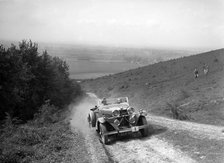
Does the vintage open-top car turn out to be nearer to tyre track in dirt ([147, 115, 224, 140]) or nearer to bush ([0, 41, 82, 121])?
tyre track in dirt ([147, 115, 224, 140])

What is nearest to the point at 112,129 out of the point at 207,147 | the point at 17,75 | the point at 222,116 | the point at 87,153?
the point at 87,153

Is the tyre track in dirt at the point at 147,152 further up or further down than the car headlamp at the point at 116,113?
further down

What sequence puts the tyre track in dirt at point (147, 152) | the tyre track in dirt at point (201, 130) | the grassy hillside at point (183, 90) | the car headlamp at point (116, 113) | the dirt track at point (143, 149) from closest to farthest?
the tyre track in dirt at point (147, 152) → the dirt track at point (143, 149) → the tyre track in dirt at point (201, 130) → the car headlamp at point (116, 113) → the grassy hillside at point (183, 90)

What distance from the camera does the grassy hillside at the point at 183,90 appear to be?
909 inches

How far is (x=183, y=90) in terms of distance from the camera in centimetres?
3491

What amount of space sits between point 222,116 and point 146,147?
8.49 m

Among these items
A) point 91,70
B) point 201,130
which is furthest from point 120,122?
point 91,70

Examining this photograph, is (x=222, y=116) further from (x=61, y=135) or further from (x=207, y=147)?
(x=61, y=135)

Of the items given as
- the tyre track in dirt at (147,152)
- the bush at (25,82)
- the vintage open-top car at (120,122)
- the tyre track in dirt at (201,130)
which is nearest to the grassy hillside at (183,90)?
the tyre track in dirt at (201,130)

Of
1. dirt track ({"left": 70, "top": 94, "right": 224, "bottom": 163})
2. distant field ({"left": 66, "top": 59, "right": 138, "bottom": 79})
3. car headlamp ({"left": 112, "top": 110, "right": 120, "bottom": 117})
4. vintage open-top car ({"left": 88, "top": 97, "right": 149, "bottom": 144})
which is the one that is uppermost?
car headlamp ({"left": 112, "top": 110, "right": 120, "bottom": 117})

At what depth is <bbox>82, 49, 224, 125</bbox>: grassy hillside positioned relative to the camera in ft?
75.7

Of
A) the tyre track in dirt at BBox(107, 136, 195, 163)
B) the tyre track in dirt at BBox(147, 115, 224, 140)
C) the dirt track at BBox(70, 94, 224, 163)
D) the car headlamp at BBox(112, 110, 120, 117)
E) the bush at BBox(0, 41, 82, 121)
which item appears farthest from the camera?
the bush at BBox(0, 41, 82, 121)

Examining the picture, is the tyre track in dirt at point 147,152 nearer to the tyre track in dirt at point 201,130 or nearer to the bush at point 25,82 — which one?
the tyre track in dirt at point 201,130

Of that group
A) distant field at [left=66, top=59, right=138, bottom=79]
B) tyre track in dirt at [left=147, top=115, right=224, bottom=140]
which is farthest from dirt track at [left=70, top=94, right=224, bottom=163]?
distant field at [left=66, top=59, right=138, bottom=79]
